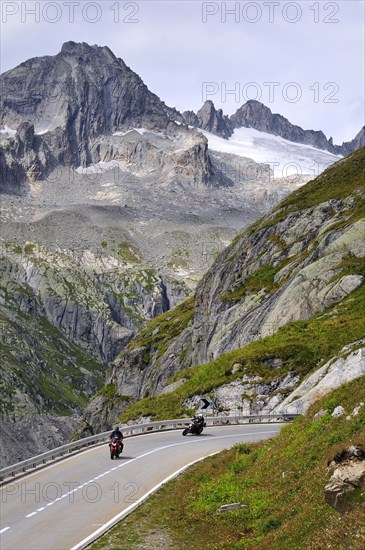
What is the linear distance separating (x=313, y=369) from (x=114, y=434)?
20.0 meters

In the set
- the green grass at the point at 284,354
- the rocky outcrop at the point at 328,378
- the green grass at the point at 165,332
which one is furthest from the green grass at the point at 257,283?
the rocky outcrop at the point at 328,378

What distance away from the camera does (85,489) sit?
26078 millimetres

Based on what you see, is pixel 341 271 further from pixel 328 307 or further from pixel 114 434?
pixel 114 434

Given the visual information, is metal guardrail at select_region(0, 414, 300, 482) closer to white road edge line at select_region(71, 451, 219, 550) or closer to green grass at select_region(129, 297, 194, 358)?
white road edge line at select_region(71, 451, 219, 550)

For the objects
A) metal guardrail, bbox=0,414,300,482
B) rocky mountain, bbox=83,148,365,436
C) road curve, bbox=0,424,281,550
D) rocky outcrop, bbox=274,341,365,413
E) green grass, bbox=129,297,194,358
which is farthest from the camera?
green grass, bbox=129,297,194,358

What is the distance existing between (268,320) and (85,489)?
40.4 metres

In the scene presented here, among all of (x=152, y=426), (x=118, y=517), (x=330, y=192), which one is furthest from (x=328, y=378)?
(x=330, y=192)

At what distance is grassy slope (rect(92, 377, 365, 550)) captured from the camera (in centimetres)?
1459

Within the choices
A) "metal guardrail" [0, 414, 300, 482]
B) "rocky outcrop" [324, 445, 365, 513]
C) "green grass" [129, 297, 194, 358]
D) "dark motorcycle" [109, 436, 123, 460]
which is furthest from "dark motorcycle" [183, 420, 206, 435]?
"green grass" [129, 297, 194, 358]

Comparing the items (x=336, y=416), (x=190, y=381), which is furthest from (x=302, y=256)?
(x=336, y=416)

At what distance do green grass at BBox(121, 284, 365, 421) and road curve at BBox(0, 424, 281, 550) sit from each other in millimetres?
10344

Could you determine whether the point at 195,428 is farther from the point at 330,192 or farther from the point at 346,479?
the point at 330,192

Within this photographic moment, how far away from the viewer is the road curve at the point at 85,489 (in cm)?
1995

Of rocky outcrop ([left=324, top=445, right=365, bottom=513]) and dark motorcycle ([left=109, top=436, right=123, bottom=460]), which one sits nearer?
rocky outcrop ([left=324, top=445, right=365, bottom=513])
